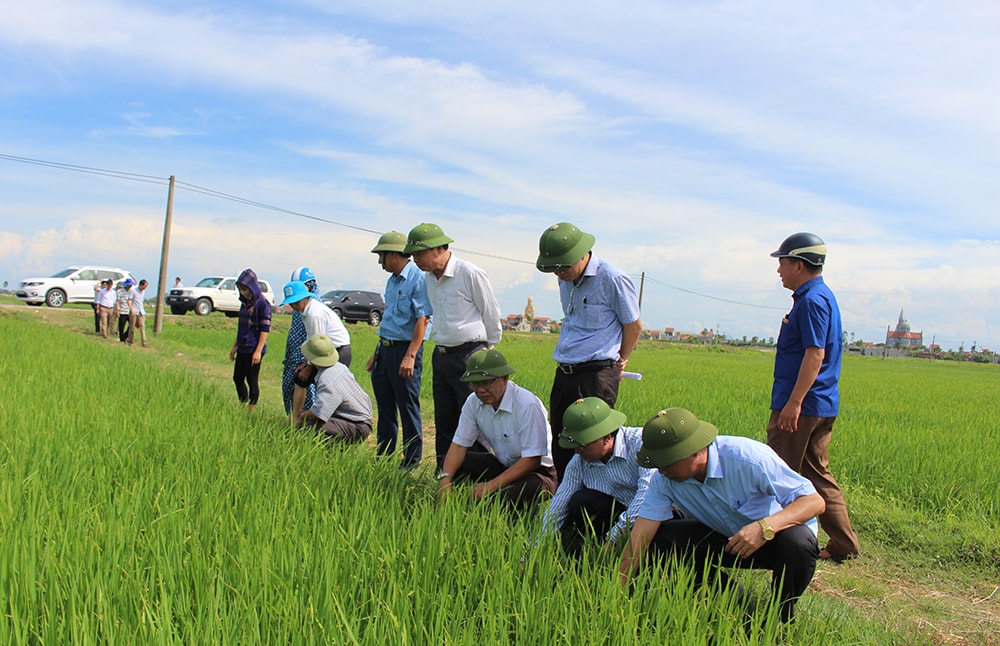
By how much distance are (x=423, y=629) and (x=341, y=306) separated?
76.5ft

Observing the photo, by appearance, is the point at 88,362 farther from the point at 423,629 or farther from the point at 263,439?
the point at 423,629

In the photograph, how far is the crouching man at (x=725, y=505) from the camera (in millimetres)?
2367

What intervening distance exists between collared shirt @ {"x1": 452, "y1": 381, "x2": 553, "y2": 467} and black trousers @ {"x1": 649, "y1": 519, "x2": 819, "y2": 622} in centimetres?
84

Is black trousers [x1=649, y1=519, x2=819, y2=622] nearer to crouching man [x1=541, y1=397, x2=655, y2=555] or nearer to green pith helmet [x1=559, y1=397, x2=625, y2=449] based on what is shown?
crouching man [x1=541, y1=397, x2=655, y2=555]

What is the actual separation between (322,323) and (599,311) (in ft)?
8.38

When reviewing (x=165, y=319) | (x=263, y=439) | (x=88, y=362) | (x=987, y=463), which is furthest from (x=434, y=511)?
(x=165, y=319)

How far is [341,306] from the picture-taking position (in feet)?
80.0

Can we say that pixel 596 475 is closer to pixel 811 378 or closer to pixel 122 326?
pixel 811 378

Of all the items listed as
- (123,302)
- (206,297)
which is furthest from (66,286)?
(123,302)

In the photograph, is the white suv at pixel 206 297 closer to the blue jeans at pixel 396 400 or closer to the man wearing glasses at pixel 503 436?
the blue jeans at pixel 396 400

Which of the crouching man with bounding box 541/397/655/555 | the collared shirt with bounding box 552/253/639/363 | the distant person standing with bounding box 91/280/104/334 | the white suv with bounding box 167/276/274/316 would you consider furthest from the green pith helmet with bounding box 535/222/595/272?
the white suv with bounding box 167/276/274/316

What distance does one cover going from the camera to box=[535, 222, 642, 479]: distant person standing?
3326 millimetres

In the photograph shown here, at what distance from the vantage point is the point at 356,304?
24.8 metres

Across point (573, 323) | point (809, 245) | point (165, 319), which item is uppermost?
point (809, 245)
